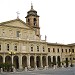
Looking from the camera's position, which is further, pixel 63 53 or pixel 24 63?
pixel 63 53

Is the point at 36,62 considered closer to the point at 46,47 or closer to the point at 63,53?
the point at 46,47

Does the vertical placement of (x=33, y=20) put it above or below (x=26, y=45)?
above

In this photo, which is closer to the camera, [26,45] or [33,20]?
[26,45]

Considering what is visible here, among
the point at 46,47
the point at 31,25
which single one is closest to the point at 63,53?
the point at 46,47

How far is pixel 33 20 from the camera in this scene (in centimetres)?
5844

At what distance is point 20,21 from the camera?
5272 cm

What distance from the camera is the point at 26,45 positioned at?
52375 mm

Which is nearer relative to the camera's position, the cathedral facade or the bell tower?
the cathedral facade

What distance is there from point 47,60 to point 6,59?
1171cm

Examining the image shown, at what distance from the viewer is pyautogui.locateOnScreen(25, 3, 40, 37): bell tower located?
2288 inches

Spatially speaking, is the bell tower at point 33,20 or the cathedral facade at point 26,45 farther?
the bell tower at point 33,20

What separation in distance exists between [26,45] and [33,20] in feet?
30.6

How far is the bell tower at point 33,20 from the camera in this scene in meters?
58.1

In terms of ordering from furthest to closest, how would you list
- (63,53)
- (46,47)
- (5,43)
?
1. (63,53)
2. (46,47)
3. (5,43)
